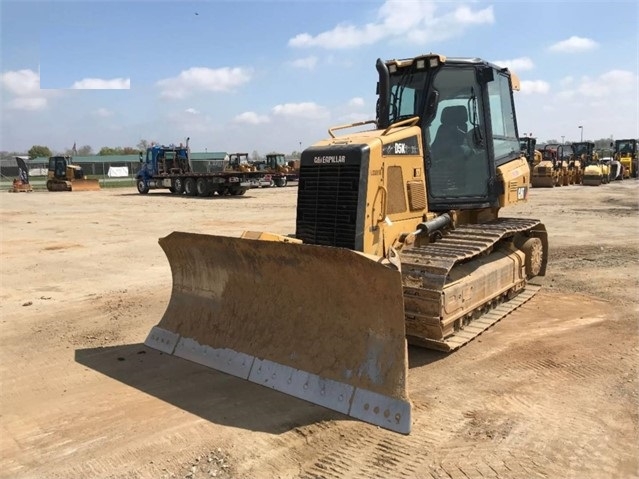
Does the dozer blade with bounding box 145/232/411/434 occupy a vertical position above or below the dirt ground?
above

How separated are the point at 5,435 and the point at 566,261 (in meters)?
9.13

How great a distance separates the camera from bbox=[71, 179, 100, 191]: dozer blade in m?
38.8

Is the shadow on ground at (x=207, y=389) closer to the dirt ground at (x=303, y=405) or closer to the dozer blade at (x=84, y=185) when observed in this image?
the dirt ground at (x=303, y=405)

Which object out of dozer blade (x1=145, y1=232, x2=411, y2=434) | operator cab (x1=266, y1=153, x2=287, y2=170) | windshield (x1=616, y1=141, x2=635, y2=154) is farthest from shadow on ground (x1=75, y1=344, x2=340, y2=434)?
windshield (x1=616, y1=141, x2=635, y2=154)

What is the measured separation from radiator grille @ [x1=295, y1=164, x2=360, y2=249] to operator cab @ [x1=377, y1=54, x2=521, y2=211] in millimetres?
1295

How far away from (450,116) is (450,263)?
2227 mm

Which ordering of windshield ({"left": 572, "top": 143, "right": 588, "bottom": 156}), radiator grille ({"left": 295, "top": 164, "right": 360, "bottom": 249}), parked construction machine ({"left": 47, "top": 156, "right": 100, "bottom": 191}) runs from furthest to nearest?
windshield ({"left": 572, "top": 143, "right": 588, "bottom": 156}) < parked construction machine ({"left": 47, "top": 156, "right": 100, "bottom": 191}) < radiator grille ({"left": 295, "top": 164, "right": 360, "bottom": 249})

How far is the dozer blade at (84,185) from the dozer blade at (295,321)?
36.4 m

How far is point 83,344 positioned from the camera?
6023mm

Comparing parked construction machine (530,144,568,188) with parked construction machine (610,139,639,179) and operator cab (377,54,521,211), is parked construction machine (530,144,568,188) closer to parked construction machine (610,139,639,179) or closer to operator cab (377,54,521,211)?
parked construction machine (610,139,639,179)

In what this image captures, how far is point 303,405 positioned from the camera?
443 centimetres

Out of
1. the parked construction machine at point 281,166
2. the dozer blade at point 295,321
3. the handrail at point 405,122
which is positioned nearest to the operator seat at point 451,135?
the handrail at point 405,122

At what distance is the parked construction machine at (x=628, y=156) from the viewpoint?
4284 centimetres

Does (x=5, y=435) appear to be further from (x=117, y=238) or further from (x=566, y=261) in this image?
(x=117, y=238)
